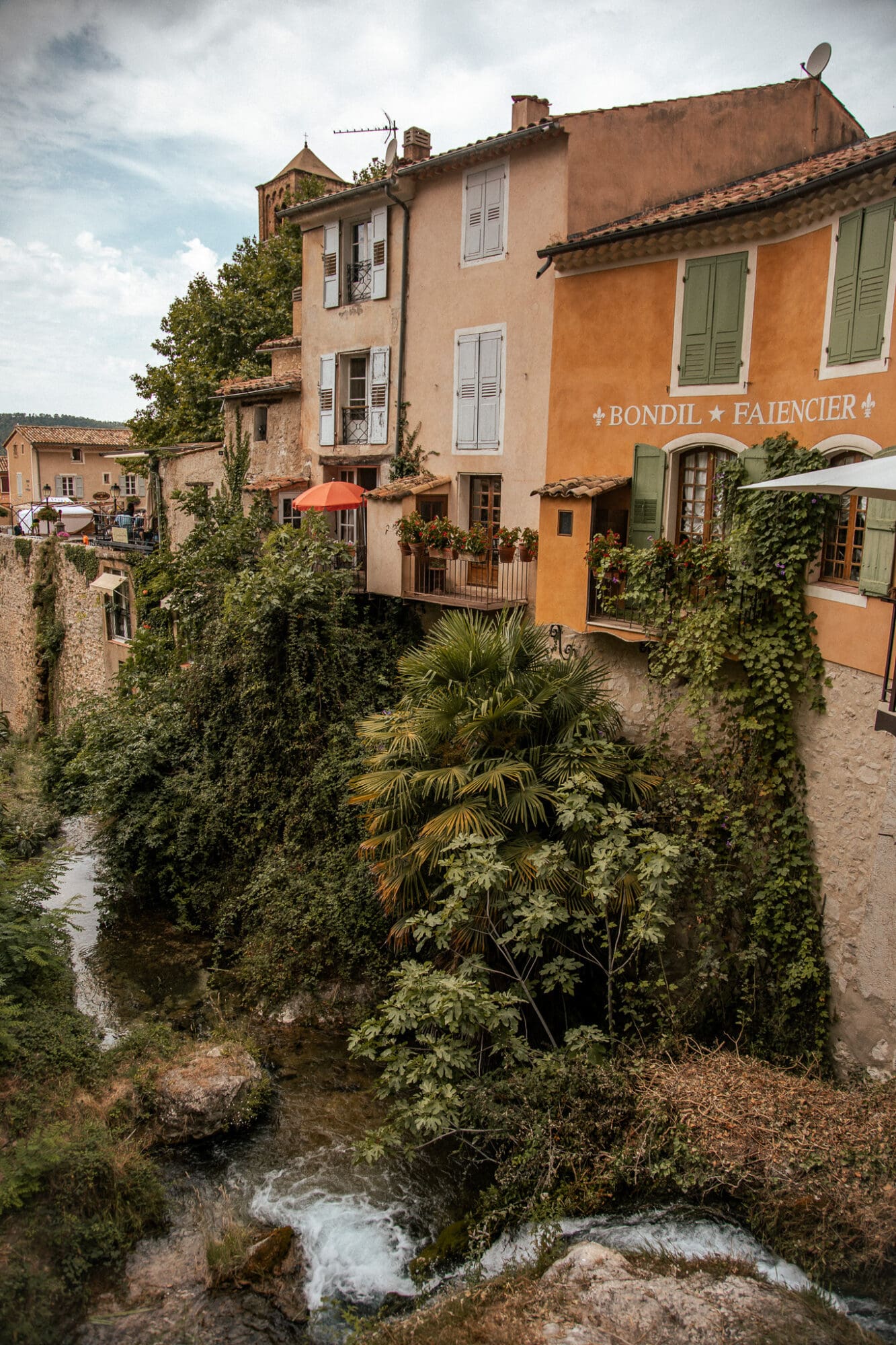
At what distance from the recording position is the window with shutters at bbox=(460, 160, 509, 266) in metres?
15.0

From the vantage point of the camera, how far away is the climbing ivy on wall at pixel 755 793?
9164 millimetres

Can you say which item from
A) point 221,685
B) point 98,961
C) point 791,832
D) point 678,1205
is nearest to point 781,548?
point 791,832

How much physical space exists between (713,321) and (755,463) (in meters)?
2.21

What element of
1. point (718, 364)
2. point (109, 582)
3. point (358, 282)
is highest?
point (358, 282)

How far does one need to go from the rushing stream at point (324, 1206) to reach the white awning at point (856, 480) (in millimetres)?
6069

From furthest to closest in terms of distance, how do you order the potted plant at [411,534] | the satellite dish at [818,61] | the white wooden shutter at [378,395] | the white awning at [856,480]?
1. the white wooden shutter at [378,395]
2. the potted plant at [411,534]
3. the satellite dish at [818,61]
4. the white awning at [856,480]

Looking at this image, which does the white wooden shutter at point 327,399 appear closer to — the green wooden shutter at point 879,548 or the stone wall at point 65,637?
the stone wall at point 65,637

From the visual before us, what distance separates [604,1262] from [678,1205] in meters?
1.00

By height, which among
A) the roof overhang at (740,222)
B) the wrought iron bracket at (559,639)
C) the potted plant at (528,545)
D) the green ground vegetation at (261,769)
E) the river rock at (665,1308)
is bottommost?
the river rock at (665,1308)

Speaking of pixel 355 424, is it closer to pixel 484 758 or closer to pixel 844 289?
pixel 484 758

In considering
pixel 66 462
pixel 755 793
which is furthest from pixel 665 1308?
pixel 66 462

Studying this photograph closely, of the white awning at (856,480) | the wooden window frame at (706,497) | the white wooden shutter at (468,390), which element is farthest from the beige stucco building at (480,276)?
the white awning at (856,480)

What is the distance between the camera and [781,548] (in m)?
9.27

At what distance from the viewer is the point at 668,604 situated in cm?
1077
